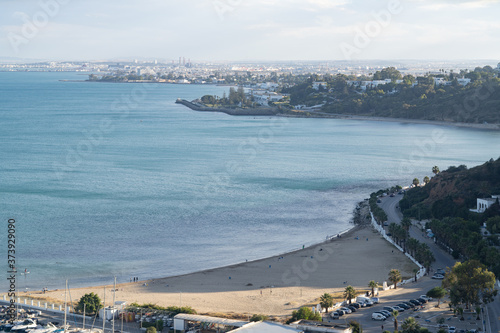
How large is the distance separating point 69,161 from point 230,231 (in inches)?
705

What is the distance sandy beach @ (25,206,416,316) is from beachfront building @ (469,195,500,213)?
3489 mm

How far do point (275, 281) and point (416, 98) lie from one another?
55236 mm

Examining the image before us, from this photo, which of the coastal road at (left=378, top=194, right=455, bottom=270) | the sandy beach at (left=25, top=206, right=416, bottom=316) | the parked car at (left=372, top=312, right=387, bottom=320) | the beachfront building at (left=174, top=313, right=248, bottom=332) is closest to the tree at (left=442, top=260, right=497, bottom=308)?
the parked car at (left=372, top=312, right=387, bottom=320)

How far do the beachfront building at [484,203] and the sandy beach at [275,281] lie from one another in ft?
11.4

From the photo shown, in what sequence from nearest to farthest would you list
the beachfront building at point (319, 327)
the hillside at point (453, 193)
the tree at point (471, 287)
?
the beachfront building at point (319, 327) < the tree at point (471, 287) < the hillside at point (453, 193)

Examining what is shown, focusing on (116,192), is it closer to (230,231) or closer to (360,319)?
(230,231)

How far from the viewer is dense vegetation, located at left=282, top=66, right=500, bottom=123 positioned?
61438 millimetres

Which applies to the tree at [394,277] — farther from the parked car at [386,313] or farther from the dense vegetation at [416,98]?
the dense vegetation at [416,98]

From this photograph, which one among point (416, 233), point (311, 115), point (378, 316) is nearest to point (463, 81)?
point (311, 115)

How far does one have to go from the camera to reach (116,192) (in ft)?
94.1

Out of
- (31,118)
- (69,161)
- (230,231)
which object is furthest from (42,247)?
(31,118)

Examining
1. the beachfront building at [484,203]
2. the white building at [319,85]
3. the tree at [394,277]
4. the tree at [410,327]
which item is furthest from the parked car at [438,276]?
the white building at [319,85]

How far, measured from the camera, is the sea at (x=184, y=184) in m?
20.1

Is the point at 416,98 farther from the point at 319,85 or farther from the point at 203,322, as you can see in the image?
the point at 203,322
